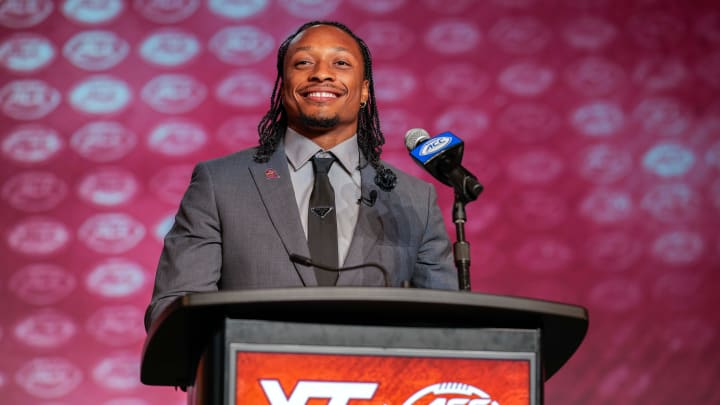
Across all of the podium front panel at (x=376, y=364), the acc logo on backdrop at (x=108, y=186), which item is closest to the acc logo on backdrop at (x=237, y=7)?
the acc logo on backdrop at (x=108, y=186)

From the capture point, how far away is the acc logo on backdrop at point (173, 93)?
306cm

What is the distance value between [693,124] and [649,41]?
329 millimetres

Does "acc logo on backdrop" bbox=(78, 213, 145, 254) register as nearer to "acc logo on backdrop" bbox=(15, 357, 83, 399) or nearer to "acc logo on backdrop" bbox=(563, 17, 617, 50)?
"acc logo on backdrop" bbox=(15, 357, 83, 399)

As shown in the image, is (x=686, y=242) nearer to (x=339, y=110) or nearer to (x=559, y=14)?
(x=559, y=14)

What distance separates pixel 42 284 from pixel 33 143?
18.3 inches

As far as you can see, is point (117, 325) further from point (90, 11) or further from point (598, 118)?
point (598, 118)

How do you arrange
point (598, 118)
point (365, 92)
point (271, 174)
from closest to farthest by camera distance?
1. point (271, 174)
2. point (365, 92)
3. point (598, 118)

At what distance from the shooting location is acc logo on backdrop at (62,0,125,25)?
3100mm

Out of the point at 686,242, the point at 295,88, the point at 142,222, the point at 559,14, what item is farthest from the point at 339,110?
the point at 686,242

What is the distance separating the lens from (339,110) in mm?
2104

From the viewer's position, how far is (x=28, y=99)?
3.05 metres

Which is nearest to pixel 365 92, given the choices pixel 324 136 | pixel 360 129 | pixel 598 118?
pixel 360 129

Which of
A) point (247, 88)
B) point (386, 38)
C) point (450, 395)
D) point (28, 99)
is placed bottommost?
point (450, 395)

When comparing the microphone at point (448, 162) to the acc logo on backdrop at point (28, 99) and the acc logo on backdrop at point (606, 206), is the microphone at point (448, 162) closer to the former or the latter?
the acc logo on backdrop at point (606, 206)
